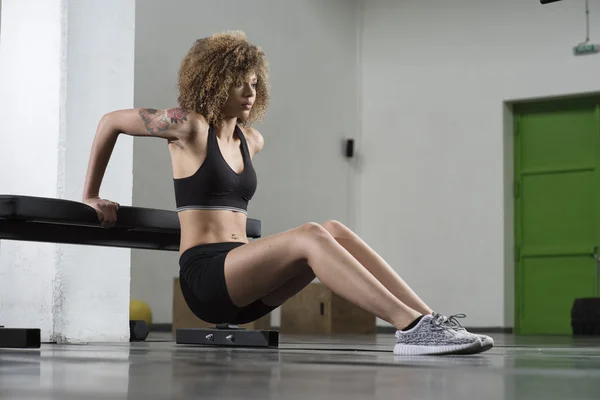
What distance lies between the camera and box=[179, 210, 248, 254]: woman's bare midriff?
2867 mm

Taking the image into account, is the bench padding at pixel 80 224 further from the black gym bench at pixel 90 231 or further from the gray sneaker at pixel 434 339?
the gray sneaker at pixel 434 339

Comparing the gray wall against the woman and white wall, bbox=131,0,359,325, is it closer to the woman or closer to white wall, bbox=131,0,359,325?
white wall, bbox=131,0,359,325

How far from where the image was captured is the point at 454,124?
9055mm

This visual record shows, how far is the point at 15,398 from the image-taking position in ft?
3.83

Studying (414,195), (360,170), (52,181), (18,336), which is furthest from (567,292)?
(18,336)

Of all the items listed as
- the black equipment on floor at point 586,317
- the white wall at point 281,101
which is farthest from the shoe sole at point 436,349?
the white wall at point 281,101

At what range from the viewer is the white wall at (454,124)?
8.60 meters

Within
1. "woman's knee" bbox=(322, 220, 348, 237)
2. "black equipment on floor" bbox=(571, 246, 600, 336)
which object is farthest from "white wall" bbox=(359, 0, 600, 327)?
"woman's knee" bbox=(322, 220, 348, 237)

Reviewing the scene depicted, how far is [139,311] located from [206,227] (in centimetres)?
418

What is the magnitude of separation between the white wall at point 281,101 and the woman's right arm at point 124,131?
13.5 feet

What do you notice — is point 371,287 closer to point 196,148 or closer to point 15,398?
point 196,148

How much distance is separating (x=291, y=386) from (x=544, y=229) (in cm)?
763

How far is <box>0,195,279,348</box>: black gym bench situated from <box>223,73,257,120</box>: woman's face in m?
0.47

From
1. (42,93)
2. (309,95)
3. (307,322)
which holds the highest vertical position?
(309,95)
